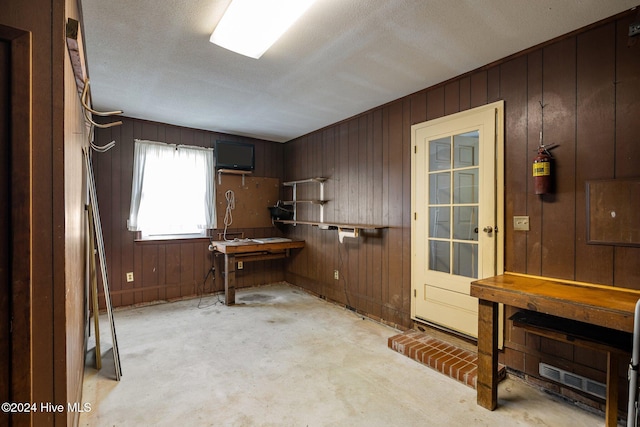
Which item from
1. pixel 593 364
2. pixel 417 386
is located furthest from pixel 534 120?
pixel 417 386

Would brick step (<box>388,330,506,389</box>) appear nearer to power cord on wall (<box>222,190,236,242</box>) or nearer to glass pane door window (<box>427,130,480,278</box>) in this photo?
glass pane door window (<box>427,130,480,278</box>)

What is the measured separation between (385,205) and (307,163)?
5.79 ft

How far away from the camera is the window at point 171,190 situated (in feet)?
13.1

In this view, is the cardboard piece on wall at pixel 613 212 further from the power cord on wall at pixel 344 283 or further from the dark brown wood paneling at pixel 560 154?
the power cord on wall at pixel 344 283

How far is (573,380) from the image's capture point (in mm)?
2045

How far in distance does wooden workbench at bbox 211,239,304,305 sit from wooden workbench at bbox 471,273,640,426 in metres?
2.98

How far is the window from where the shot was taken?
13.1 feet

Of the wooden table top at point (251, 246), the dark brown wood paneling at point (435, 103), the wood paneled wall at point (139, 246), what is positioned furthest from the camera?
the wooden table top at point (251, 246)

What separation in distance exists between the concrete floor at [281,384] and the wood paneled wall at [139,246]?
2.39 feet

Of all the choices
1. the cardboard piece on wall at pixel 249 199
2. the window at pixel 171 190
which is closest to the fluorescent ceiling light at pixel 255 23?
the window at pixel 171 190

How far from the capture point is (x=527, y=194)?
2.32 meters

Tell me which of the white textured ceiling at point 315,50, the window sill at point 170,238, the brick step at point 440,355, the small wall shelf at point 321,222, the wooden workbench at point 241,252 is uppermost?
the white textured ceiling at point 315,50

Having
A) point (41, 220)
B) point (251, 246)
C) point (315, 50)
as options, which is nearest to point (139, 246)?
point (251, 246)

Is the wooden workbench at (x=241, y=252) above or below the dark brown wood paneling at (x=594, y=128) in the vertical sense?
below
